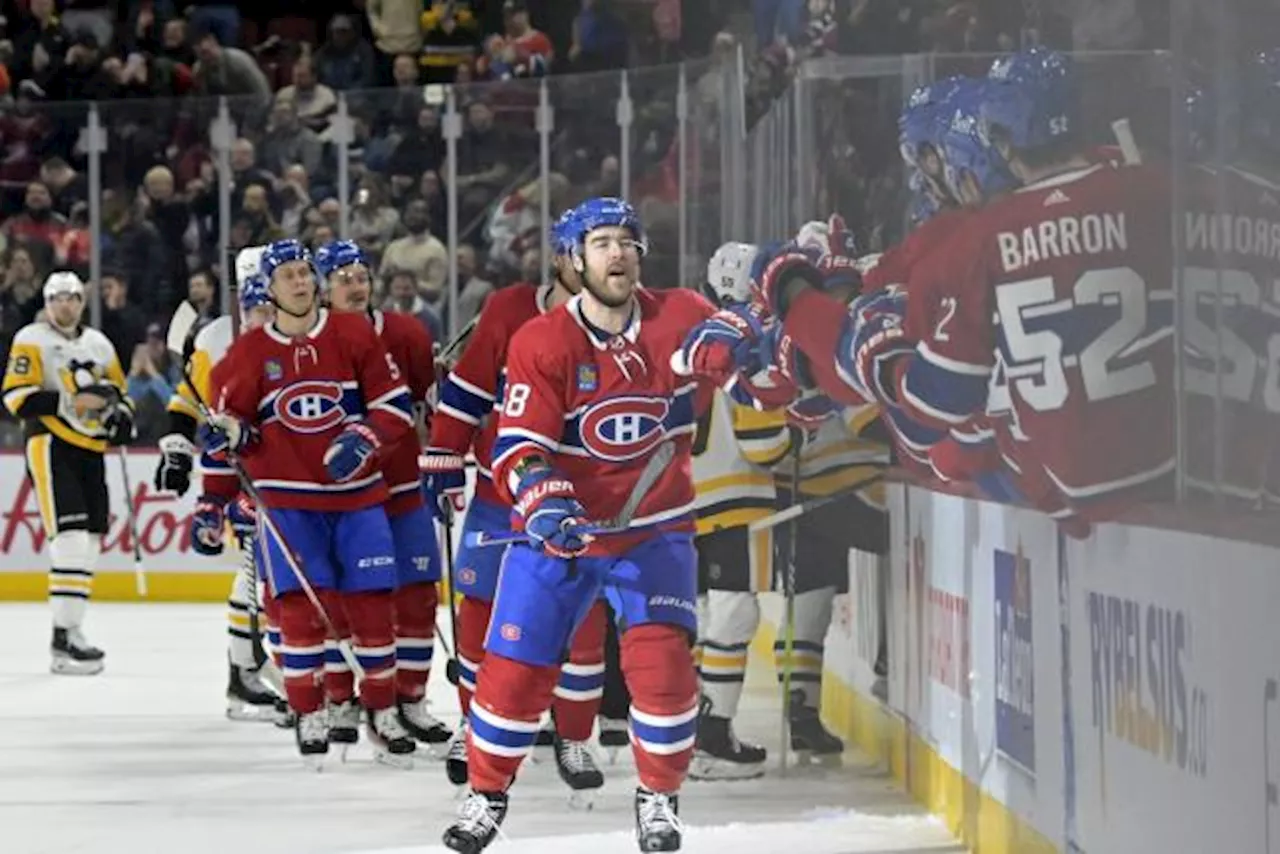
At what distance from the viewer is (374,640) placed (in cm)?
672

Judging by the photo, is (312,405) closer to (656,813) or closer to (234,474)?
(234,474)

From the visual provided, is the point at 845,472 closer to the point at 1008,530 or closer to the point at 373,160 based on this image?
the point at 1008,530

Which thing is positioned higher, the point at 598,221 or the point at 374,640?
the point at 598,221

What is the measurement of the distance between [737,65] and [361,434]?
14.1ft

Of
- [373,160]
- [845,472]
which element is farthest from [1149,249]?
[373,160]

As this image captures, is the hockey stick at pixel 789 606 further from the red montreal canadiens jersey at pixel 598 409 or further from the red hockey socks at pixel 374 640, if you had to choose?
the red montreal canadiens jersey at pixel 598 409

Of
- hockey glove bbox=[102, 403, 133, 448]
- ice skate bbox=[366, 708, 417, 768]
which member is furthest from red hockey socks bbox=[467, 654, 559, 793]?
hockey glove bbox=[102, 403, 133, 448]

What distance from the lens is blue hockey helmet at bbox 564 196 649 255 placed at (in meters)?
5.24

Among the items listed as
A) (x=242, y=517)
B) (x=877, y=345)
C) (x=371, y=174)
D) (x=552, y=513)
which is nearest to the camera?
(x=552, y=513)

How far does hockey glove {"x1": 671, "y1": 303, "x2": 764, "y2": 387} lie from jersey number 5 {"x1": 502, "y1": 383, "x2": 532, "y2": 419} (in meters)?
0.30

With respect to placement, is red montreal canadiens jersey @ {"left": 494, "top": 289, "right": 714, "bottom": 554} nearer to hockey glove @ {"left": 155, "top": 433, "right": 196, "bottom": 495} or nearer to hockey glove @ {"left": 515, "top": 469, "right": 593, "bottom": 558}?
hockey glove @ {"left": 515, "top": 469, "right": 593, "bottom": 558}

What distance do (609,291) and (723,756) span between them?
1718 mm

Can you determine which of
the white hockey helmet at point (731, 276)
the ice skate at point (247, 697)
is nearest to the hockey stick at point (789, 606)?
the white hockey helmet at point (731, 276)

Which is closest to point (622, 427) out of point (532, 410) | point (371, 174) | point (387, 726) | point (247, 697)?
point (532, 410)
